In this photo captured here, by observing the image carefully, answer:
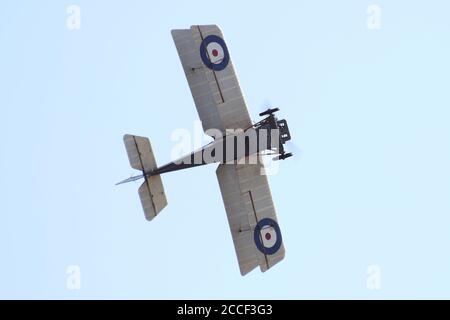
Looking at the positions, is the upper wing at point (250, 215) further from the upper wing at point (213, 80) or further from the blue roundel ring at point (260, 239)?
the upper wing at point (213, 80)

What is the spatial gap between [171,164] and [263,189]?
11.9 ft

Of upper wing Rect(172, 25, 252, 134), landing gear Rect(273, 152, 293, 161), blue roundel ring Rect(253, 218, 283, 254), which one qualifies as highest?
upper wing Rect(172, 25, 252, 134)

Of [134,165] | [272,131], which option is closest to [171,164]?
[134,165]

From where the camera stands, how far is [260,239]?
40844 millimetres

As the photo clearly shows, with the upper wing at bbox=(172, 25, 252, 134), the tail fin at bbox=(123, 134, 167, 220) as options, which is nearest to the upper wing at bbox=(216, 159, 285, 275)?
the upper wing at bbox=(172, 25, 252, 134)

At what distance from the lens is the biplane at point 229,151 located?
3972 cm

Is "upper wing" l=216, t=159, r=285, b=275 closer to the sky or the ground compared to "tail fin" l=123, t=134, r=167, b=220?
closer to the ground

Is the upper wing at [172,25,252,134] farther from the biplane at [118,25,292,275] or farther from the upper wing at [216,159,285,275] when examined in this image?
the upper wing at [216,159,285,275]

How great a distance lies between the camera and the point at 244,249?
41000mm

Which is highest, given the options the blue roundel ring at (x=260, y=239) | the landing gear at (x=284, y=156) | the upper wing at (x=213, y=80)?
the upper wing at (x=213, y=80)

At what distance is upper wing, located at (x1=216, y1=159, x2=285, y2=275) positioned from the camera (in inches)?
1598

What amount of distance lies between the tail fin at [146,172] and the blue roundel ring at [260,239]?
12.1ft

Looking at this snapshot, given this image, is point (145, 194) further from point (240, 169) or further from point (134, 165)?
point (240, 169)

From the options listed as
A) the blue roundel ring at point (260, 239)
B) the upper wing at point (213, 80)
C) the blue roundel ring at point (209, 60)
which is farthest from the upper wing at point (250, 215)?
the blue roundel ring at point (209, 60)
